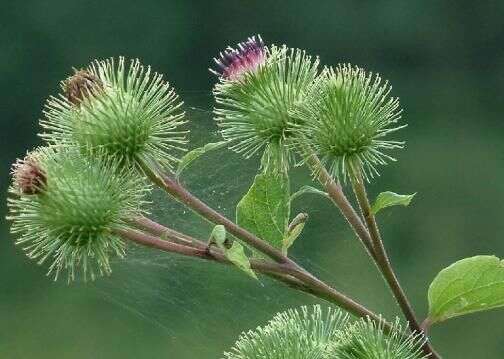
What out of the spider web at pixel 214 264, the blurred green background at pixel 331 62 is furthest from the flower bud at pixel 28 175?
the blurred green background at pixel 331 62

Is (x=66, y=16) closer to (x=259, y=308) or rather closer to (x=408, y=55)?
(x=408, y=55)

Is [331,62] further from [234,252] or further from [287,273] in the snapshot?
[234,252]

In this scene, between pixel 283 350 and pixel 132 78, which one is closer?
pixel 283 350

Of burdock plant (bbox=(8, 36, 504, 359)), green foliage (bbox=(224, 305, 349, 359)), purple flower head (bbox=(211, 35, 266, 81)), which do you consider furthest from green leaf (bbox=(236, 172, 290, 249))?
purple flower head (bbox=(211, 35, 266, 81))

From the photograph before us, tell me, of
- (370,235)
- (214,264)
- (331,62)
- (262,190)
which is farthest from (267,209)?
(331,62)

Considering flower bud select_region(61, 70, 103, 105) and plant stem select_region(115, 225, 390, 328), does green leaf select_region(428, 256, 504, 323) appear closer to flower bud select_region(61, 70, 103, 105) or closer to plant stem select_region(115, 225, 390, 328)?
plant stem select_region(115, 225, 390, 328)

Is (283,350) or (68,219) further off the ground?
(68,219)

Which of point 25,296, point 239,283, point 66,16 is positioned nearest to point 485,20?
point 66,16
